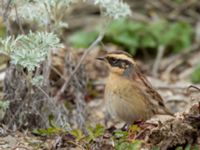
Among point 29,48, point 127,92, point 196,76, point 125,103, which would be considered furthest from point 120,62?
point 196,76

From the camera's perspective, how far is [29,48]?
5785 mm

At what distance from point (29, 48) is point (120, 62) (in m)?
1.47

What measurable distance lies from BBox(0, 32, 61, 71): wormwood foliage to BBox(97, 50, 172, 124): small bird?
1.25 m

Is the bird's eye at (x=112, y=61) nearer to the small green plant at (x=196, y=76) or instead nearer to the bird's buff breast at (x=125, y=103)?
the bird's buff breast at (x=125, y=103)

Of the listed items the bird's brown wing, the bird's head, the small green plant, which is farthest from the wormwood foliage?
the small green plant

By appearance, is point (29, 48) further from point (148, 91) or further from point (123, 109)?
point (148, 91)

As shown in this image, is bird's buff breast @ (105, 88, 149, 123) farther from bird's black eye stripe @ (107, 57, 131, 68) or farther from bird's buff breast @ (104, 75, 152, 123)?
bird's black eye stripe @ (107, 57, 131, 68)

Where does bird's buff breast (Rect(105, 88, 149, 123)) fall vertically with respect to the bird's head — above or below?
below

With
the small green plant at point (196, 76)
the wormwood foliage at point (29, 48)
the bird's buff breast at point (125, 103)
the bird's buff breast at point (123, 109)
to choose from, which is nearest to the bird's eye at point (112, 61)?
the bird's buff breast at point (125, 103)

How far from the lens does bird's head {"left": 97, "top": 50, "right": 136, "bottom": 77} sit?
22.9 ft

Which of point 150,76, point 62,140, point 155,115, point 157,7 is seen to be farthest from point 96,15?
point 62,140

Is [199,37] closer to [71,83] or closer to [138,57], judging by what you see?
[138,57]

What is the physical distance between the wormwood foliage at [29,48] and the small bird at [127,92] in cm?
125

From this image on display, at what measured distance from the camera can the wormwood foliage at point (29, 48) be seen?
5660 mm
